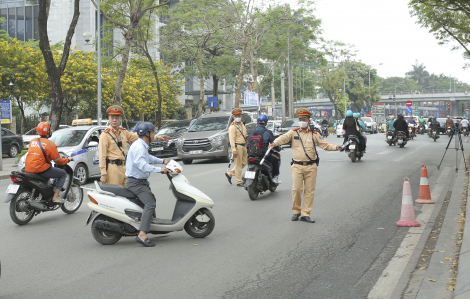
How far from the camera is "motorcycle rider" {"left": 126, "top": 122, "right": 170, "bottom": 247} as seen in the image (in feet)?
22.6

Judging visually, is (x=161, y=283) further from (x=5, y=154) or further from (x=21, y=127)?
(x=21, y=127)

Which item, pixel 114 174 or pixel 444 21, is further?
pixel 444 21

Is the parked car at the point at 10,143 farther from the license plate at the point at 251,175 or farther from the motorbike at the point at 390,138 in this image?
the license plate at the point at 251,175

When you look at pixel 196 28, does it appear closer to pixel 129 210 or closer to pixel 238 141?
pixel 238 141

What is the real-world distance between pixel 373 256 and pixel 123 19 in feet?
75.5

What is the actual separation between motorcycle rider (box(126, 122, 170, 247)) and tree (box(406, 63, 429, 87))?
191913mm

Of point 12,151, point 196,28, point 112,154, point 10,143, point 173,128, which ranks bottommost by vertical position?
point 12,151

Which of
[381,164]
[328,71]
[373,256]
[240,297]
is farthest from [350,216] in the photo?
[328,71]

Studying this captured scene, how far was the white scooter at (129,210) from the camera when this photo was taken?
6.91 m

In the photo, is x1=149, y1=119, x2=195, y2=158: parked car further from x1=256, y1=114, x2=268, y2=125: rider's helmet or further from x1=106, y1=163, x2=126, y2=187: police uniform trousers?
x1=106, y1=163, x2=126, y2=187: police uniform trousers

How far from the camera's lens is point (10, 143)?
26422 millimetres

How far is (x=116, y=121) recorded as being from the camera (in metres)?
8.33

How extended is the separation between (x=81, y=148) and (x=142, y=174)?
7653mm

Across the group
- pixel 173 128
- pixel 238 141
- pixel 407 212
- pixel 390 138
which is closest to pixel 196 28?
pixel 173 128
